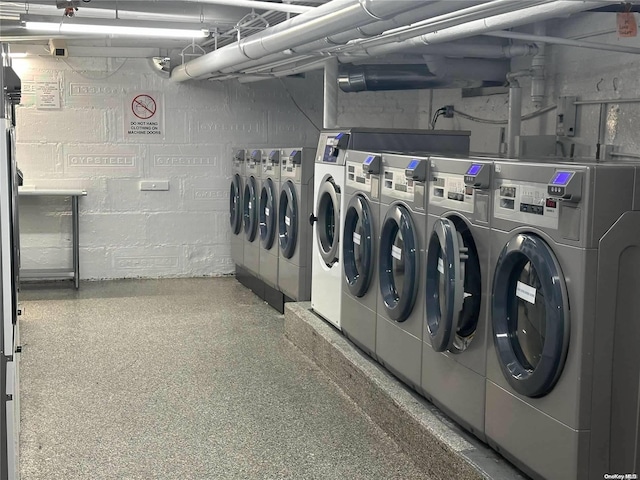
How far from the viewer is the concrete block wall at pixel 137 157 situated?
769cm

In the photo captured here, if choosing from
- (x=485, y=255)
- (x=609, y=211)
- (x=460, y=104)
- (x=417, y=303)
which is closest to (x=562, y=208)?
(x=609, y=211)

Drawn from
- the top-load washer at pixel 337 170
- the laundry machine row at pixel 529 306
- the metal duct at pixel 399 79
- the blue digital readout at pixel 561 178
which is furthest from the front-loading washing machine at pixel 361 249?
the metal duct at pixel 399 79

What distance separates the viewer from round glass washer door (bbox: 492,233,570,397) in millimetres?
2625

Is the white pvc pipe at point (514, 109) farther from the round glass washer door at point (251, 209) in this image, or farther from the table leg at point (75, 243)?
the table leg at point (75, 243)

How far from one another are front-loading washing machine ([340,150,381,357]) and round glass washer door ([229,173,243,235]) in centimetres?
304

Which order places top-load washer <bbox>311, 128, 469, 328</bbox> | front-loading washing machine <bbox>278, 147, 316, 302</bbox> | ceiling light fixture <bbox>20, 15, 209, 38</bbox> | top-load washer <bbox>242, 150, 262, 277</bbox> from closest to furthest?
top-load washer <bbox>311, 128, 469, 328</bbox>, ceiling light fixture <bbox>20, 15, 209, 38</bbox>, front-loading washing machine <bbox>278, 147, 316, 302</bbox>, top-load washer <bbox>242, 150, 262, 277</bbox>

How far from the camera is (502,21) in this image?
384 cm

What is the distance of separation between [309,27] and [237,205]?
4121 mm

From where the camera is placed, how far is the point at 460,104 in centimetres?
760

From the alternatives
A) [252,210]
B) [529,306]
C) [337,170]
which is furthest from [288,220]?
[529,306]

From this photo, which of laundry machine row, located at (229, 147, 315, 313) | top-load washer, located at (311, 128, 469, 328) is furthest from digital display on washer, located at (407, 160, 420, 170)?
laundry machine row, located at (229, 147, 315, 313)

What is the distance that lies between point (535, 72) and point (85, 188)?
4.44 metres

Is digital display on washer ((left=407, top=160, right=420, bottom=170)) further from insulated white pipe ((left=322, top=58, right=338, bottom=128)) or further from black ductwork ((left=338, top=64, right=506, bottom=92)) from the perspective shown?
black ductwork ((left=338, top=64, right=506, bottom=92))

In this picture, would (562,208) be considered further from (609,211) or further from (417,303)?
(417,303)
